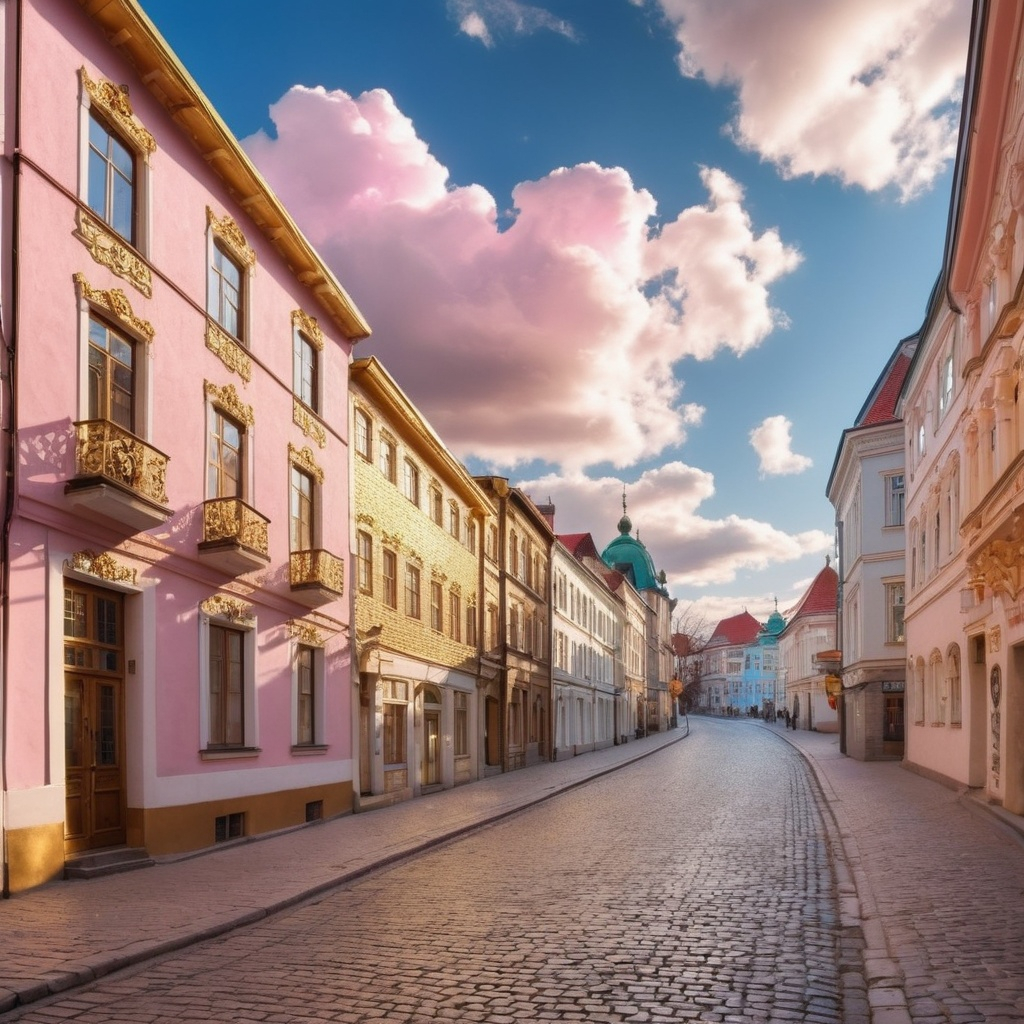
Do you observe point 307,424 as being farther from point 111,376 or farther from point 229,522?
point 111,376

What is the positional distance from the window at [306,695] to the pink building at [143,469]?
71mm

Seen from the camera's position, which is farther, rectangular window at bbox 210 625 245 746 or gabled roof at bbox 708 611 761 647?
gabled roof at bbox 708 611 761 647

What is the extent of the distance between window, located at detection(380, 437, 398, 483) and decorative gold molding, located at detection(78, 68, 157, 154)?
1037 centimetres

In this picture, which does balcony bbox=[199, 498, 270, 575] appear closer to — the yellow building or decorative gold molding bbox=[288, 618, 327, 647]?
decorative gold molding bbox=[288, 618, 327, 647]

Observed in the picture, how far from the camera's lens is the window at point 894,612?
35.7 metres

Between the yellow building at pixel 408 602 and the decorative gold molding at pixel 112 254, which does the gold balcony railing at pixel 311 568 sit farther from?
the decorative gold molding at pixel 112 254

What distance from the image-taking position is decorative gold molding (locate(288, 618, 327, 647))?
18281 mm

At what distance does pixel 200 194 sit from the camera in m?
15.7

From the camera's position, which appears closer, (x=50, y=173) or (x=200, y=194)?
(x=50, y=173)

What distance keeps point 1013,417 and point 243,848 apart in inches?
500

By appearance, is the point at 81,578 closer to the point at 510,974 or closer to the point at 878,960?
the point at 510,974

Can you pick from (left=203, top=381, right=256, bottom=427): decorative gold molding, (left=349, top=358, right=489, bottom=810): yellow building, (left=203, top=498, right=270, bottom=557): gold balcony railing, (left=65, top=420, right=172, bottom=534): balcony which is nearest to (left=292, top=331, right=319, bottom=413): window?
(left=349, top=358, right=489, bottom=810): yellow building

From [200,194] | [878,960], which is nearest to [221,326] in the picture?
[200,194]

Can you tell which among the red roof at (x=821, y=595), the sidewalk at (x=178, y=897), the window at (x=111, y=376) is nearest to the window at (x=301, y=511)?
the sidewalk at (x=178, y=897)
